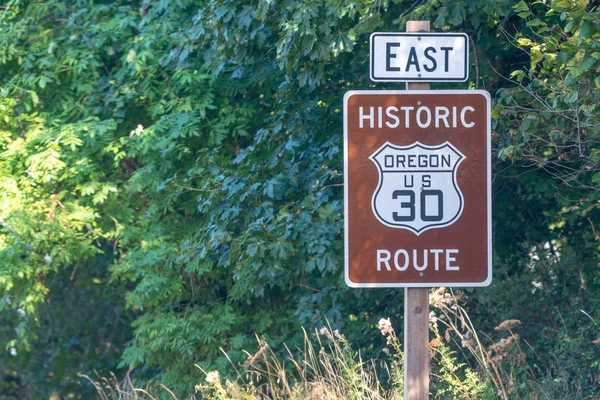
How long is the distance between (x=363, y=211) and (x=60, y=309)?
11128 mm

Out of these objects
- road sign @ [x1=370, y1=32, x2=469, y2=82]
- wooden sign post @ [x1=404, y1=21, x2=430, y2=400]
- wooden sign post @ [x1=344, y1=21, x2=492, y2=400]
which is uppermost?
road sign @ [x1=370, y1=32, x2=469, y2=82]

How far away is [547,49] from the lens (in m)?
4.93

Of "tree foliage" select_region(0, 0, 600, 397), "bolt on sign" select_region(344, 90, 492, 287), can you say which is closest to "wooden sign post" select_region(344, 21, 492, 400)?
"bolt on sign" select_region(344, 90, 492, 287)

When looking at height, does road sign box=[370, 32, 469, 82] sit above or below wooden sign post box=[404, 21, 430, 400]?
above

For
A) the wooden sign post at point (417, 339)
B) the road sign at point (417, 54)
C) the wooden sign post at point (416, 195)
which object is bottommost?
the wooden sign post at point (417, 339)

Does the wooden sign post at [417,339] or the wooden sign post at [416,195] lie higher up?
the wooden sign post at [416,195]

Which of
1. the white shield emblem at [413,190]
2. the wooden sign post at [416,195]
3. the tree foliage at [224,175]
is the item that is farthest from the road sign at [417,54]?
the tree foliage at [224,175]

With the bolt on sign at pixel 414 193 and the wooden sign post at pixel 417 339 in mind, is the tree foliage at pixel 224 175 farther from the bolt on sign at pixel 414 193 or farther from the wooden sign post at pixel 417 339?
the wooden sign post at pixel 417 339

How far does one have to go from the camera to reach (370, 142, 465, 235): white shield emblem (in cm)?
321

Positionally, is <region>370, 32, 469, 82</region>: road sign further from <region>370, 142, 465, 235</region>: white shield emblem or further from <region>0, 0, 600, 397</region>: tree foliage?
<region>0, 0, 600, 397</region>: tree foliage

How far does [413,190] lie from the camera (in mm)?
3205

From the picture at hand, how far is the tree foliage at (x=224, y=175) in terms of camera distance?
6664 mm

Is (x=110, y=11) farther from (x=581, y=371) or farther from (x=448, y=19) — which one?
(x=581, y=371)

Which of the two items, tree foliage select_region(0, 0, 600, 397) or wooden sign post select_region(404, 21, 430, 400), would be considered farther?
tree foliage select_region(0, 0, 600, 397)
